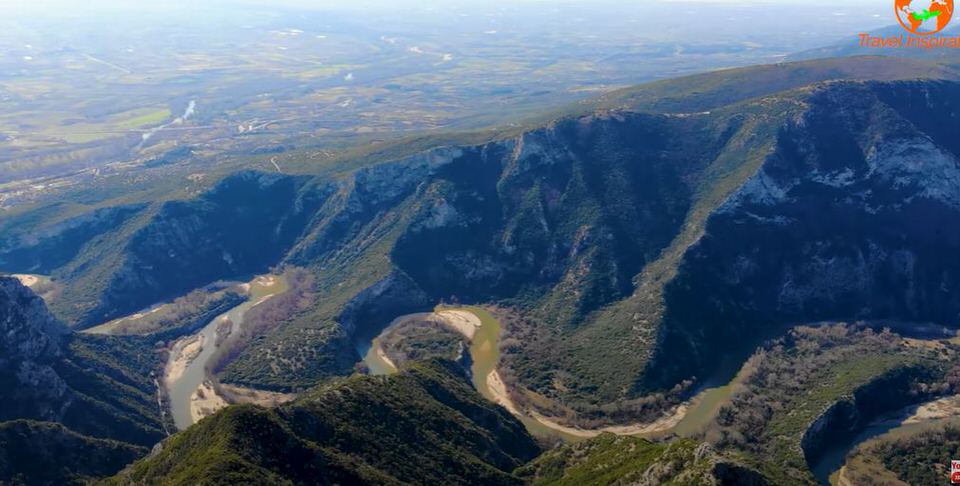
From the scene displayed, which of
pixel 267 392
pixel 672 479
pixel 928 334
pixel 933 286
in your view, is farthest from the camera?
pixel 933 286

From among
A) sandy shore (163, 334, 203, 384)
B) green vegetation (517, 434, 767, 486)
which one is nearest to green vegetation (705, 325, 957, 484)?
green vegetation (517, 434, 767, 486)

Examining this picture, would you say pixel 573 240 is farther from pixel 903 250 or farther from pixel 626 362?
pixel 903 250

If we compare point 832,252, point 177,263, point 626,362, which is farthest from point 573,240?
point 177,263

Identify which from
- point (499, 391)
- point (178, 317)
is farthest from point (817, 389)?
point (178, 317)

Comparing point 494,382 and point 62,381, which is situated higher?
point 62,381

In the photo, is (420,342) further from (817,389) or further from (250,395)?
(817,389)

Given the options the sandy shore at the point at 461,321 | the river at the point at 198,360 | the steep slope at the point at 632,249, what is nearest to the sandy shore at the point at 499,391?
the steep slope at the point at 632,249
